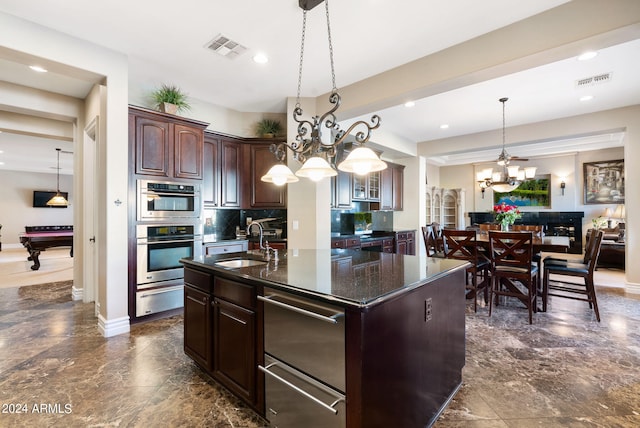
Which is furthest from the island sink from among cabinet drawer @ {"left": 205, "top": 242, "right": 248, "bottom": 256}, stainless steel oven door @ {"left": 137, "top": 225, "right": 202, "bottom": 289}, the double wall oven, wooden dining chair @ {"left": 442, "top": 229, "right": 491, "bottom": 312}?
wooden dining chair @ {"left": 442, "top": 229, "right": 491, "bottom": 312}

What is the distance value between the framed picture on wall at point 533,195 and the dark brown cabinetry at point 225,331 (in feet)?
30.4

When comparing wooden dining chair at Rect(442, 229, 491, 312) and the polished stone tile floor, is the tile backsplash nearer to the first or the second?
the polished stone tile floor

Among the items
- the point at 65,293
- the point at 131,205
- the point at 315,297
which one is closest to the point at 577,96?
the point at 315,297

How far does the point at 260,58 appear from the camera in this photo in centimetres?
323

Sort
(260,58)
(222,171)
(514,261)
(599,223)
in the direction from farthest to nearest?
(599,223), (222,171), (514,261), (260,58)

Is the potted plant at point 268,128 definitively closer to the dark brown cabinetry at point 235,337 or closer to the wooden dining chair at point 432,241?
the wooden dining chair at point 432,241

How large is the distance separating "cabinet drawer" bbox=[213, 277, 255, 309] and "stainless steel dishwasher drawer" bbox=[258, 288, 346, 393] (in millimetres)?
139

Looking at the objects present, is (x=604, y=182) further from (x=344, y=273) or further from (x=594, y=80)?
(x=344, y=273)

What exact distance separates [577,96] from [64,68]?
623 centimetres

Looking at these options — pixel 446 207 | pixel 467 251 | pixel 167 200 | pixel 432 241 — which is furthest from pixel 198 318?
pixel 446 207

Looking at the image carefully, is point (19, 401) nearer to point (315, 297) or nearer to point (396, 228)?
point (315, 297)

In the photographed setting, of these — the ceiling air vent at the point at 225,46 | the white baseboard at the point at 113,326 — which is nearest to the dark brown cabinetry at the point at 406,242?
the ceiling air vent at the point at 225,46

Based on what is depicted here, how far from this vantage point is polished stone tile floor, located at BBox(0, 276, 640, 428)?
1846 millimetres

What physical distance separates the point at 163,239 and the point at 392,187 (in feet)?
15.5
